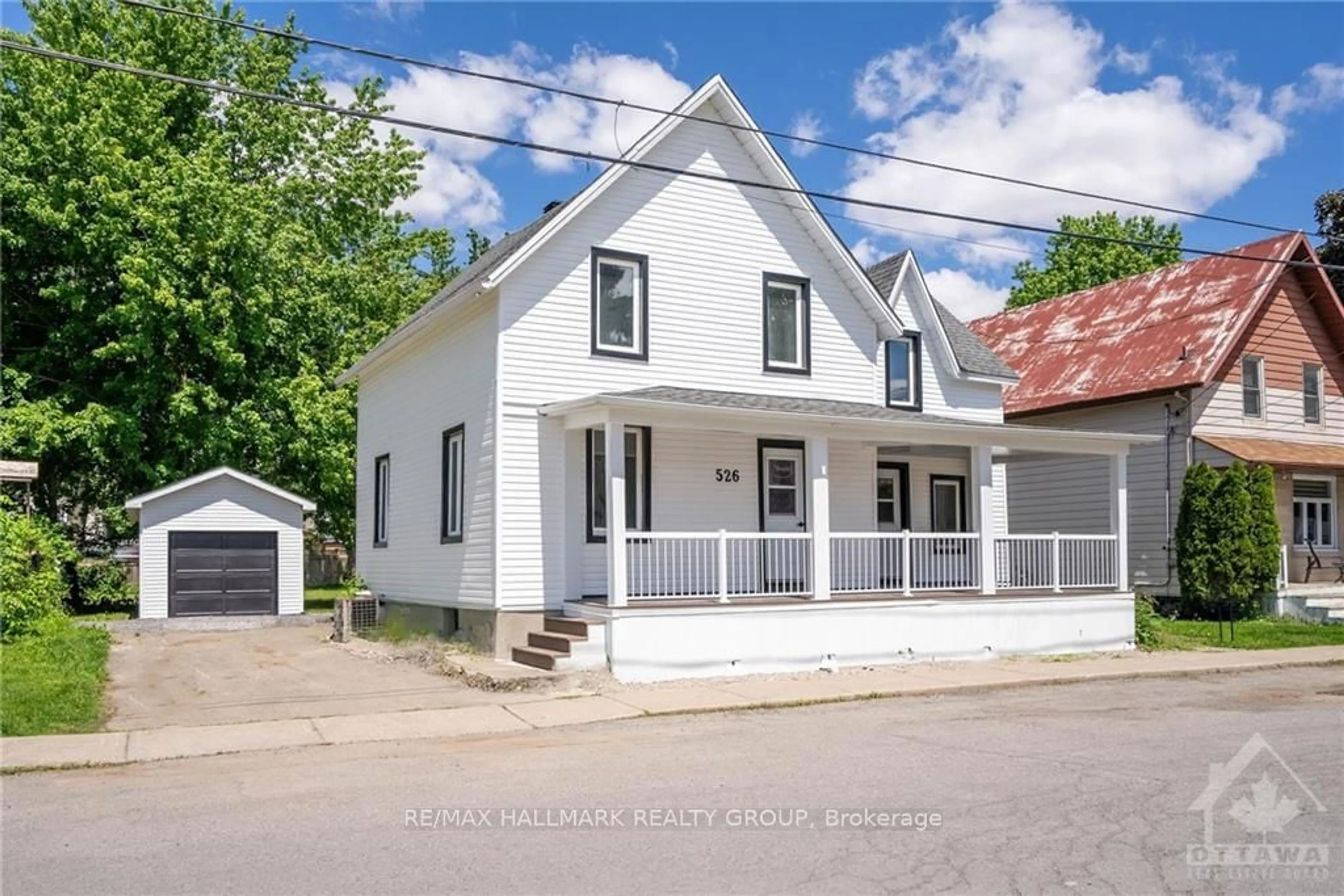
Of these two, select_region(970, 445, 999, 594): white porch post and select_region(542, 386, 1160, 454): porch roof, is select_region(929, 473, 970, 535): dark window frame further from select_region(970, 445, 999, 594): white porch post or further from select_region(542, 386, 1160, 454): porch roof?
select_region(970, 445, 999, 594): white porch post

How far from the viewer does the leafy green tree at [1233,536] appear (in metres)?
22.0

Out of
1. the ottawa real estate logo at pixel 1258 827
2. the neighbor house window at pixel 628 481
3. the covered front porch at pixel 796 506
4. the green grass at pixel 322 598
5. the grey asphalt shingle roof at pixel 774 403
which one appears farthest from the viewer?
the green grass at pixel 322 598

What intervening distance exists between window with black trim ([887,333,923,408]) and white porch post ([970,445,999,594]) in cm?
318

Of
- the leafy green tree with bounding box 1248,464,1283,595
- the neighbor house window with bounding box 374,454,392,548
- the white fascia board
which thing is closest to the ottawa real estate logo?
the white fascia board

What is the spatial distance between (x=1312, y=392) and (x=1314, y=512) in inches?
115

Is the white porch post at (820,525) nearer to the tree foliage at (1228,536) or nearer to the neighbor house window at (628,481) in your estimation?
the neighbor house window at (628,481)

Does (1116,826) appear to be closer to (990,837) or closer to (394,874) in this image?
(990,837)

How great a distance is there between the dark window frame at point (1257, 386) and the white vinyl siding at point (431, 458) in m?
17.7

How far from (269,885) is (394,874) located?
625 millimetres

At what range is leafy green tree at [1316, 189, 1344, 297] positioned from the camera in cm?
3281

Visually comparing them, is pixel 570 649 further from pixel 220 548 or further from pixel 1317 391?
pixel 1317 391

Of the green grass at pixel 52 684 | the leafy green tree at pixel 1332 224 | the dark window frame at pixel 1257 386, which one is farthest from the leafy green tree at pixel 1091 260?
the green grass at pixel 52 684

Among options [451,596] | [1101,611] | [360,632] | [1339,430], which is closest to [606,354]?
[451,596]
